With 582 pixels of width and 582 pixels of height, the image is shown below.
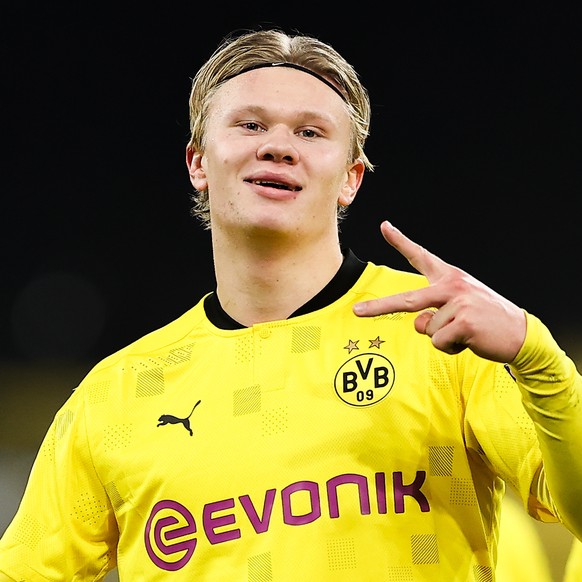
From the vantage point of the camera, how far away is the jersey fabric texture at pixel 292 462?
1.83 m

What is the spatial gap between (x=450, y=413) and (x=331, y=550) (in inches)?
11.9

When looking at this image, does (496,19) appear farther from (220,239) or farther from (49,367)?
(220,239)

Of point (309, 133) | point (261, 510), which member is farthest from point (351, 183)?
point (261, 510)

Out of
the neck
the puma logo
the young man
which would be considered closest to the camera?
the young man

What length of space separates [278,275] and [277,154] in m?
0.24

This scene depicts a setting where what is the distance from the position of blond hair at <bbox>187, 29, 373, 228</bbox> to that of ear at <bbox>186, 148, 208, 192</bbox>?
1 centimetres

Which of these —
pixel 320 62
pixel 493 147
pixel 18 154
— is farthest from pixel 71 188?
pixel 320 62

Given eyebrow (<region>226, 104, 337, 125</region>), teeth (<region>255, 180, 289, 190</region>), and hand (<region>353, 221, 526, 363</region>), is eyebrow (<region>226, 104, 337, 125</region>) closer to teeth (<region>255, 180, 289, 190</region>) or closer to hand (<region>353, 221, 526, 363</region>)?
teeth (<region>255, 180, 289, 190</region>)

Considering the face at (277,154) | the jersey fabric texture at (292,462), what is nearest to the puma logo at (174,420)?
the jersey fabric texture at (292,462)

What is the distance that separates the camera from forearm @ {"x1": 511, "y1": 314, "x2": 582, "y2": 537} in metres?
1.58

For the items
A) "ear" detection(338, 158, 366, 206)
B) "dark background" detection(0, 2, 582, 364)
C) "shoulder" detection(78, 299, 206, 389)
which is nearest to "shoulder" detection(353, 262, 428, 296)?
"ear" detection(338, 158, 366, 206)

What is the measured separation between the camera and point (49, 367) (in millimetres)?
4617

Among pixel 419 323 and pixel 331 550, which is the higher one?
pixel 419 323

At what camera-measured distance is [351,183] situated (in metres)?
2.38
